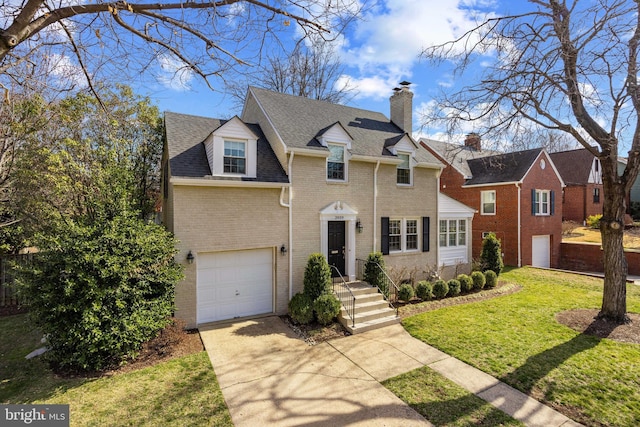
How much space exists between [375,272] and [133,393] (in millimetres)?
8103

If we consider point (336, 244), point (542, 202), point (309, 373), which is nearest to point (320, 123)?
point (336, 244)

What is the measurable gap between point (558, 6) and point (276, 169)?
368 inches

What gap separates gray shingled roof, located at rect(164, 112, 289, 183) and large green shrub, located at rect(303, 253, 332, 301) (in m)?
2.96

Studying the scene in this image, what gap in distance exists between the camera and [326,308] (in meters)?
9.18

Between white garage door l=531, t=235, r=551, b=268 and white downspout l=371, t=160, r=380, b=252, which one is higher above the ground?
white downspout l=371, t=160, r=380, b=252

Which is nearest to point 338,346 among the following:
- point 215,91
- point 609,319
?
point 215,91

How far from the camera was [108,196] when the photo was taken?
7.99m

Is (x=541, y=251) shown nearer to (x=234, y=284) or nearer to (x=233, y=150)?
(x=234, y=284)

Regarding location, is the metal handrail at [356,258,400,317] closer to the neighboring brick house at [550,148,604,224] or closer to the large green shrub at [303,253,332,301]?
the large green shrub at [303,253,332,301]

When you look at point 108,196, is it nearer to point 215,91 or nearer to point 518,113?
point 215,91

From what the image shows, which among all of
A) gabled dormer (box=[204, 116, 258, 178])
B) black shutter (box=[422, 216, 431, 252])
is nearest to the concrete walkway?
gabled dormer (box=[204, 116, 258, 178])

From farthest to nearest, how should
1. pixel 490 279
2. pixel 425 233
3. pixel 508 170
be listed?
pixel 508 170 < pixel 425 233 < pixel 490 279

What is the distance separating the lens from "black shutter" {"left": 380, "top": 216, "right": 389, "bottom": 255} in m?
12.5

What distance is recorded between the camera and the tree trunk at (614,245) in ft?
29.1
